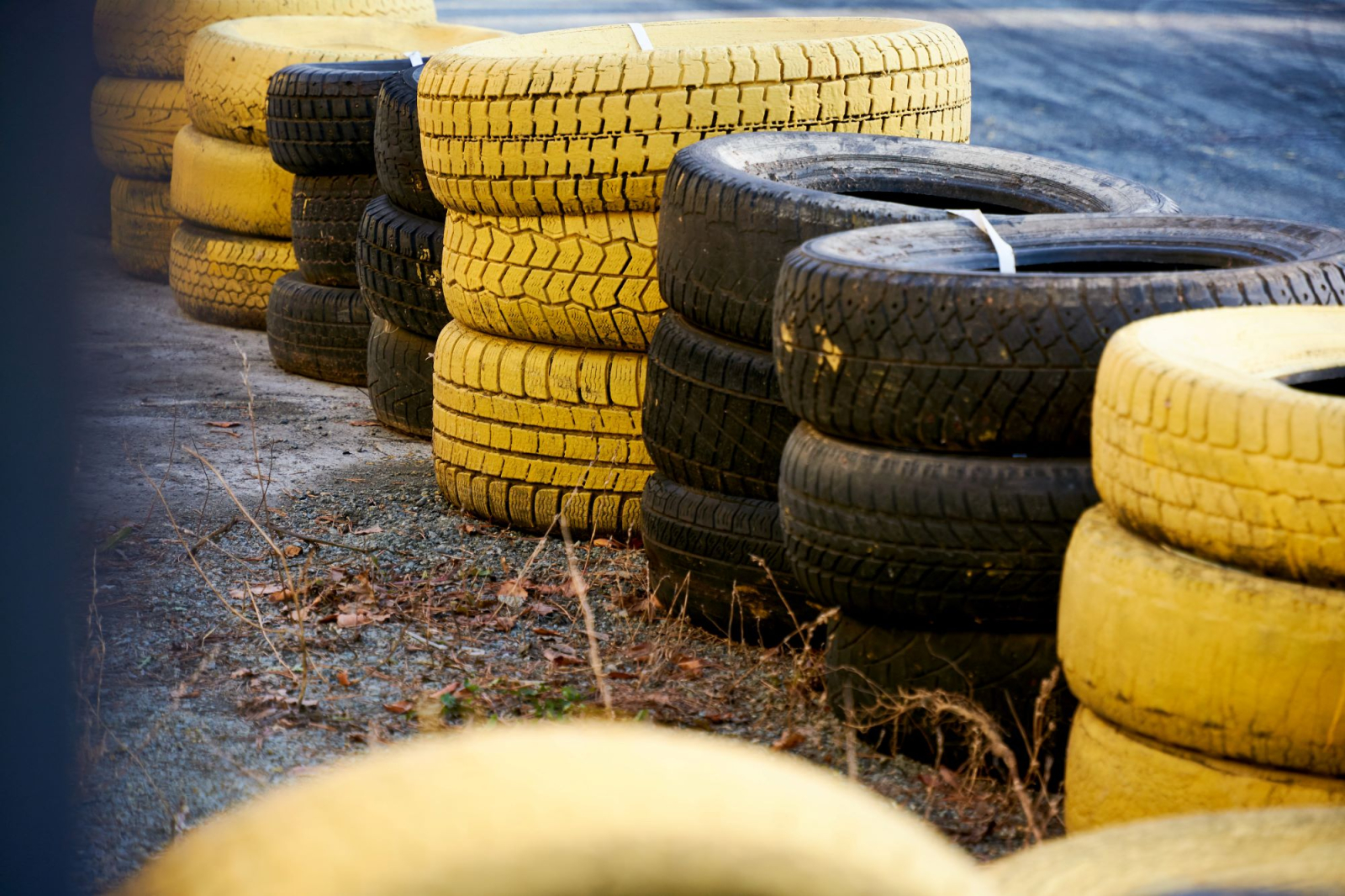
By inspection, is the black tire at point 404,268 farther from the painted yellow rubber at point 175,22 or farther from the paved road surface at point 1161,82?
the paved road surface at point 1161,82

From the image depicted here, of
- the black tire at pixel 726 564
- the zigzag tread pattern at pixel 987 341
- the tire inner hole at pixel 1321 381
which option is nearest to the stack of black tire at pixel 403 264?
the black tire at pixel 726 564

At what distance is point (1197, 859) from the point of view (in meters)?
1.61

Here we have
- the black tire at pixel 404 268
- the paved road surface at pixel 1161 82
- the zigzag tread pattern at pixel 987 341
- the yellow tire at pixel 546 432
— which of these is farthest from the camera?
the paved road surface at pixel 1161 82

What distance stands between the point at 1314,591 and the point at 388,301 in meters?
3.81

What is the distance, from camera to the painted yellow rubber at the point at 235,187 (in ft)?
23.1

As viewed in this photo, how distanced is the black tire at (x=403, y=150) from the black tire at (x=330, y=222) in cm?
80

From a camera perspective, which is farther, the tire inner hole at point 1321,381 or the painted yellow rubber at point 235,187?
the painted yellow rubber at point 235,187

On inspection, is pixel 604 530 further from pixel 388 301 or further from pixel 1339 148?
pixel 1339 148

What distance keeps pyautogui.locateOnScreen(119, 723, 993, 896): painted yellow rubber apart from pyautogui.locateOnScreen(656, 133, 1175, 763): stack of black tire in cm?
152

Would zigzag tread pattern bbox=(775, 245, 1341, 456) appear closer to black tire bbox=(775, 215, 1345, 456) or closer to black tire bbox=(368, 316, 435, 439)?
black tire bbox=(775, 215, 1345, 456)

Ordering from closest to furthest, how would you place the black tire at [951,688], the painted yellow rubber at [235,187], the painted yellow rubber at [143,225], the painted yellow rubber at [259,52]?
the black tire at [951,688]
the painted yellow rubber at [259,52]
the painted yellow rubber at [235,187]
the painted yellow rubber at [143,225]

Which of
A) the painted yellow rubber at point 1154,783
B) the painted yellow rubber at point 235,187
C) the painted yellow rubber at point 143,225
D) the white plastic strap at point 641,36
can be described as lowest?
the painted yellow rubber at point 143,225

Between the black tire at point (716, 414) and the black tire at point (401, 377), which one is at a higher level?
the black tire at point (716, 414)

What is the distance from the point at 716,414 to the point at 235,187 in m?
4.47
